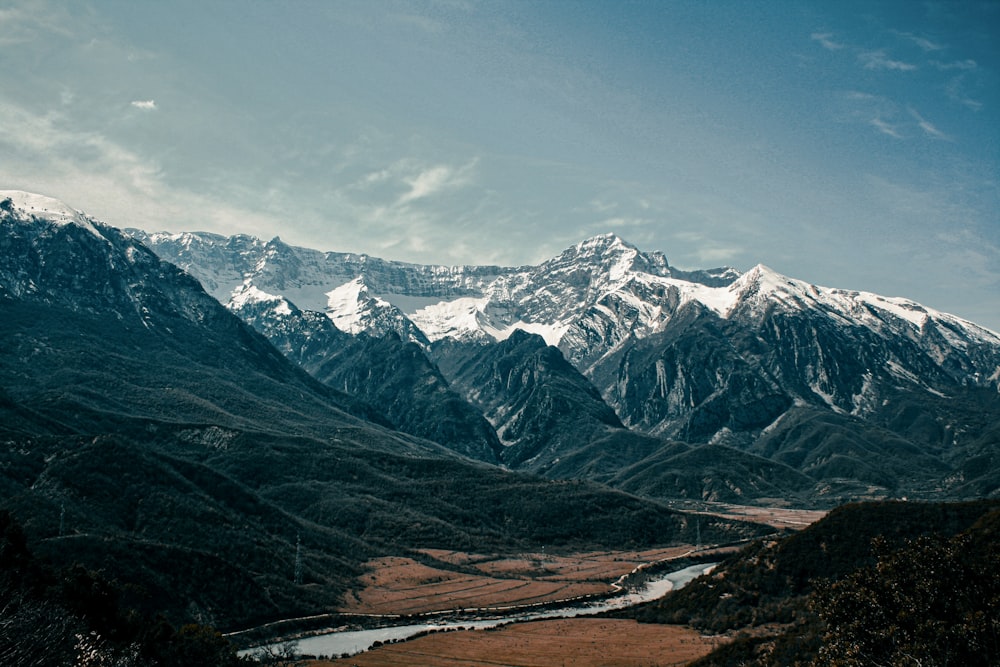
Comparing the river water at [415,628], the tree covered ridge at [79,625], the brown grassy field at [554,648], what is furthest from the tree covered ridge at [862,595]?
the tree covered ridge at [79,625]

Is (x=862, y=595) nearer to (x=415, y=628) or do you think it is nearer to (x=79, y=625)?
(x=79, y=625)

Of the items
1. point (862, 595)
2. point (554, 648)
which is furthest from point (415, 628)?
point (862, 595)

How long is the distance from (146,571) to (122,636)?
2148 inches

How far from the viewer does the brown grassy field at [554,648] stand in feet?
387

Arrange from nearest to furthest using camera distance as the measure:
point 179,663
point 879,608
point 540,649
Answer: point 879,608, point 179,663, point 540,649

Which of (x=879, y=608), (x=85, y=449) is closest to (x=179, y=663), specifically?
(x=879, y=608)

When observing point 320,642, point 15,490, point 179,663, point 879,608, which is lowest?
point 320,642

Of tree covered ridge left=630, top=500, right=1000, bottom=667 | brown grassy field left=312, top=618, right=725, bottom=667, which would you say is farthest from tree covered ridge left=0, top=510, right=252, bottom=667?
tree covered ridge left=630, top=500, right=1000, bottom=667

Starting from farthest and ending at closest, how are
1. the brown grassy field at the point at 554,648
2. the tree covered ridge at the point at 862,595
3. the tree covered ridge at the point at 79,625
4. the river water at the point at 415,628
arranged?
the river water at the point at 415,628
the brown grassy field at the point at 554,648
the tree covered ridge at the point at 79,625
the tree covered ridge at the point at 862,595

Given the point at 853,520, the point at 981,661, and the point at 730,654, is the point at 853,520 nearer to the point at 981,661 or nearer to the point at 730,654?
the point at 730,654

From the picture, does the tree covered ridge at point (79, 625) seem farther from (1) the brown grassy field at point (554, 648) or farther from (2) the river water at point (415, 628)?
(2) the river water at point (415, 628)

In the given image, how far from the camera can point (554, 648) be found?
13138cm

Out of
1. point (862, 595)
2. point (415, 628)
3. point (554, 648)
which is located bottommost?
point (415, 628)

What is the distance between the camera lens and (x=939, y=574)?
66.8 m
